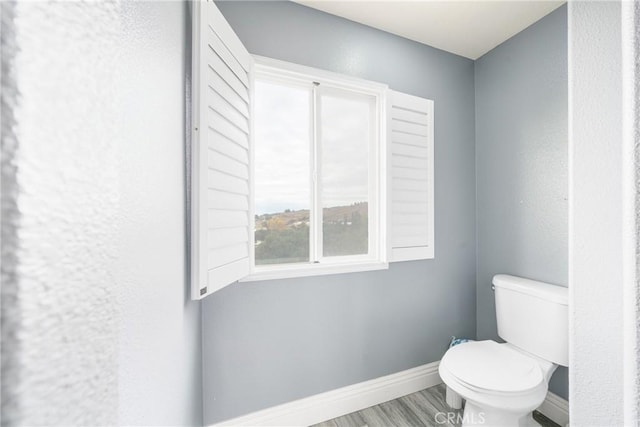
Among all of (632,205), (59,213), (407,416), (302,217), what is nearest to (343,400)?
(407,416)

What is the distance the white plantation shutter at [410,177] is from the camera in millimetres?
1752

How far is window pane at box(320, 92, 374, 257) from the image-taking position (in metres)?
1.72

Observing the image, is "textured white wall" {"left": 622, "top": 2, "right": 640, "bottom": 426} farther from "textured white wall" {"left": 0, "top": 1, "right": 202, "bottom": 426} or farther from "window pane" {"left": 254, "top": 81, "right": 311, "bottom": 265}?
"window pane" {"left": 254, "top": 81, "right": 311, "bottom": 265}

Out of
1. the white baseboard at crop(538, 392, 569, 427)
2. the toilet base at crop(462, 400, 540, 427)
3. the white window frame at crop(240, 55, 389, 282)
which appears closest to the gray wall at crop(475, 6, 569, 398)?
the white baseboard at crop(538, 392, 569, 427)

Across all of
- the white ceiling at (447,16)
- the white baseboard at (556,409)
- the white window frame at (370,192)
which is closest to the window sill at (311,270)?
the white window frame at (370,192)

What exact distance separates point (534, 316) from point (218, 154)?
6.07ft

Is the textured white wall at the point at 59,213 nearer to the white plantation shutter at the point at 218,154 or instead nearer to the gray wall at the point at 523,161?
the white plantation shutter at the point at 218,154

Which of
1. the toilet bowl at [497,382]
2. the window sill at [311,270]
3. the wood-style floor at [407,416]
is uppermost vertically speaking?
the window sill at [311,270]

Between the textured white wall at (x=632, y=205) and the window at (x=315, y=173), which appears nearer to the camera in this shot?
the textured white wall at (x=632, y=205)

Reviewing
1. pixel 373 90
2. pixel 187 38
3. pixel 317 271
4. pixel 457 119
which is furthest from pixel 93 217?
pixel 457 119

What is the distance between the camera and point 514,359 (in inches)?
58.5

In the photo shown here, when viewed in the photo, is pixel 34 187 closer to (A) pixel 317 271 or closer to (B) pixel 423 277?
(A) pixel 317 271

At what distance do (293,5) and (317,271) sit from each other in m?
1.51

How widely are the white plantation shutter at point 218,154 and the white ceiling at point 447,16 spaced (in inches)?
27.9
